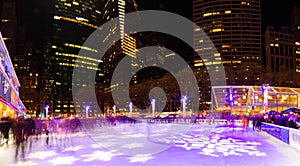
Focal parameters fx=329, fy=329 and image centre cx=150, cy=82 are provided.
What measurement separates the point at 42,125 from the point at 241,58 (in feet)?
423

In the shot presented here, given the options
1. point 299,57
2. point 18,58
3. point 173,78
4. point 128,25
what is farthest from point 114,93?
point 299,57

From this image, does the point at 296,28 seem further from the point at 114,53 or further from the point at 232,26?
the point at 114,53

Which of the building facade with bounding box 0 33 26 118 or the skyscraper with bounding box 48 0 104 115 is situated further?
the skyscraper with bounding box 48 0 104 115

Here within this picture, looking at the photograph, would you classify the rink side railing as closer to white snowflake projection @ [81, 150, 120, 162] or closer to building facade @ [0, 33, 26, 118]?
white snowflake projection @ [81, 150, 120, 162]

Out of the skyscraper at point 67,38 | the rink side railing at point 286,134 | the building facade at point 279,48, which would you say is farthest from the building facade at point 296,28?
the rink side railing at point 286,134

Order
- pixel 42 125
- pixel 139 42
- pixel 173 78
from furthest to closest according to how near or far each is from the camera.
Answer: pixel 139 42, pixel 173 78, pixel 42 125

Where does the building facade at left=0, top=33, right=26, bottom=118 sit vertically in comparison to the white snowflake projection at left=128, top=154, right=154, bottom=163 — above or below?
above

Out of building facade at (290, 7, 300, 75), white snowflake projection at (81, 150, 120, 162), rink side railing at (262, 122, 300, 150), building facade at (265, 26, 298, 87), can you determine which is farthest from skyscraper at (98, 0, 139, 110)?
building facade at (290, 7, 300, 75)

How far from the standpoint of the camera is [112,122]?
113 ft

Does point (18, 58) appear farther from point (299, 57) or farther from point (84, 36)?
point (299, 57)

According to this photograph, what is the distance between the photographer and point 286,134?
1368 cm

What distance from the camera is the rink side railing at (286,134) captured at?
12.0 m

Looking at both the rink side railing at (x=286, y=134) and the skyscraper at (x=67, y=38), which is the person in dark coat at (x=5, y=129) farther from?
the skyscraper at (x=67, y=38)

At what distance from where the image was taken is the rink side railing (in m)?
12.0
